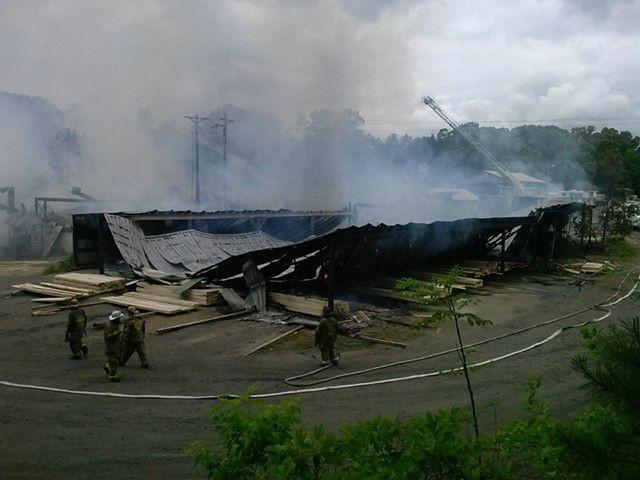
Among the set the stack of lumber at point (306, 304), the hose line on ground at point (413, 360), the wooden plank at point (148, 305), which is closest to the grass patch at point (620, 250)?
the hose line on ground at point (413, 360)

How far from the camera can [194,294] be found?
1415cm

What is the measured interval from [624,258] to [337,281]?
17.2m

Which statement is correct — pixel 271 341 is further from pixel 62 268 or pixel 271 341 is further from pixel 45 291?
pixel 62 268

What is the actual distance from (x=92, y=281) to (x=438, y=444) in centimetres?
1501

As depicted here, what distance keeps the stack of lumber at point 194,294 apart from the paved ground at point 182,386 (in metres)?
1.33

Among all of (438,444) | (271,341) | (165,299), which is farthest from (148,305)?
(438,444)

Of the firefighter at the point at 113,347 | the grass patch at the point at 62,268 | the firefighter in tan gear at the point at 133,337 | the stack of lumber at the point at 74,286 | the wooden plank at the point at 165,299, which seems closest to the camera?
the firefighter at the point at 113,347

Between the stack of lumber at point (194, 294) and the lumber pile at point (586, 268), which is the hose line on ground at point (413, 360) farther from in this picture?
the lumber pile at point (586, 268)

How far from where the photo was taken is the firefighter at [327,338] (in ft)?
31.2

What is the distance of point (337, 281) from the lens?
50.4 ft

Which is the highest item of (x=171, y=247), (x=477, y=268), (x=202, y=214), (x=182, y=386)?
(x=202, y=214)

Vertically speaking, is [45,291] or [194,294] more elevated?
[194,294]

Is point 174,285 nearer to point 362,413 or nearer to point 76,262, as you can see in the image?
point 76,262

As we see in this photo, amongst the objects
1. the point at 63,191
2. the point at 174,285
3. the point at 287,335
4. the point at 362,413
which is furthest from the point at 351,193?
the point at 362,413
